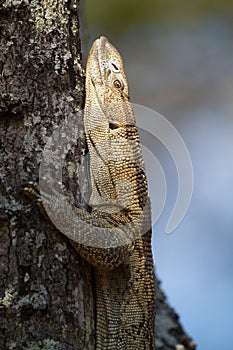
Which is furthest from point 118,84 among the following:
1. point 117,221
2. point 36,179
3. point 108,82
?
point 36,179

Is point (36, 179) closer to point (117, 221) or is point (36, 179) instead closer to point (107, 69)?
point (117, 221)

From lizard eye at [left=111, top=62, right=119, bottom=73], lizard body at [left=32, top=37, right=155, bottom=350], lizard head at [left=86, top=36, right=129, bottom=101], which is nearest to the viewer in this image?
lizard body at [left=32, top=37, right=155, bottom=350]

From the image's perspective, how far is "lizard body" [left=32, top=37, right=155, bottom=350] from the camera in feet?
15.4

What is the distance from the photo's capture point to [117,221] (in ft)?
16.0

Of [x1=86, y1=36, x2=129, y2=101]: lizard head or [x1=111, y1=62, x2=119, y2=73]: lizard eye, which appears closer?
[x1=86, y1=36, x2=129, y2=101]: lizard head

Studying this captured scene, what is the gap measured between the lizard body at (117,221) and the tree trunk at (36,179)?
0.56 feet

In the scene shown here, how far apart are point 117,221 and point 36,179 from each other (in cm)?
82

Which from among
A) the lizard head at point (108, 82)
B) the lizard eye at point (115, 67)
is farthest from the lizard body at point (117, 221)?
the lizard eye at point (115, 67)

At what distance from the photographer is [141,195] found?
5031 millimetres

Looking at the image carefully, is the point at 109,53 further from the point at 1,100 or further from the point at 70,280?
the point at 70,280

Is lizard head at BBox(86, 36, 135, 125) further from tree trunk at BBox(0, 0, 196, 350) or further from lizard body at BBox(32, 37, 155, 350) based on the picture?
tree trunk at BBox(0, 0, 196, 350)

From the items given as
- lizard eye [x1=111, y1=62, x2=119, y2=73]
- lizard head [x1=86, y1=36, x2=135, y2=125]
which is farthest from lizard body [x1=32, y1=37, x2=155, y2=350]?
lizard eye [x1=111, y1=62, x2=119, y2=73]

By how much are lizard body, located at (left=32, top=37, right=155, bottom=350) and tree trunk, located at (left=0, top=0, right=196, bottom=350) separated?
17 centimetres

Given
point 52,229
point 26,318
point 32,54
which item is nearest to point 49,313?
point 26,318
